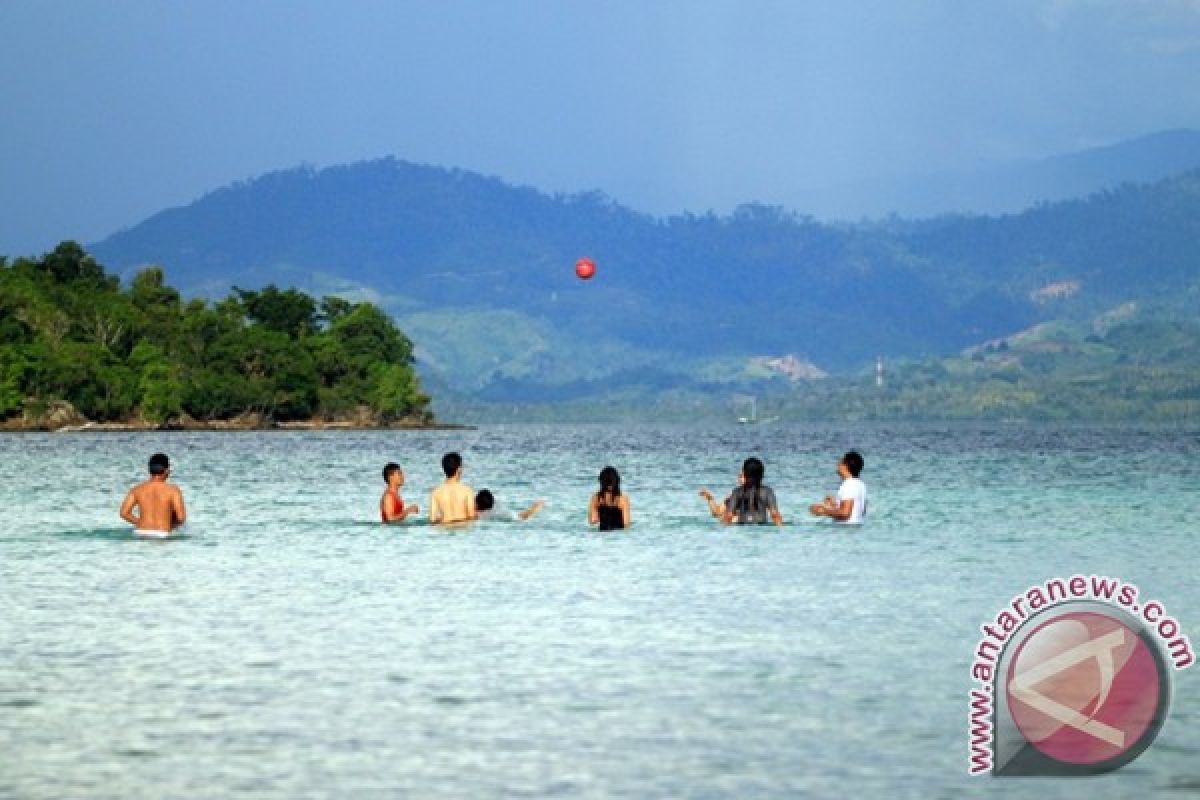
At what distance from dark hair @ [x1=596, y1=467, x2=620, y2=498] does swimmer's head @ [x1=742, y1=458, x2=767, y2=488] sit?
2.74 meters

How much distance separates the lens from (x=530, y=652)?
2309 cm

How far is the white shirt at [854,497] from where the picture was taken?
4156 centimetres

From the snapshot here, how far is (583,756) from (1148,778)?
485cm

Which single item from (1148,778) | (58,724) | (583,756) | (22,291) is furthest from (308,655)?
(22,291)

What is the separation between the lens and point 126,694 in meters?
20.0

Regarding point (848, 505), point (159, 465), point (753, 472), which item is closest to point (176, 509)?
point (159, 465)

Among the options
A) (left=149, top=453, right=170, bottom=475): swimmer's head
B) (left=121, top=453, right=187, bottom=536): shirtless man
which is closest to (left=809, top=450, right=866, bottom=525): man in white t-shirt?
(left=149, top=453, right=170, bottom=475): swimmer's head

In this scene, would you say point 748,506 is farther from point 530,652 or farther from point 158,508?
point 530,652

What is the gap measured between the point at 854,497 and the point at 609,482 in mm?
5660

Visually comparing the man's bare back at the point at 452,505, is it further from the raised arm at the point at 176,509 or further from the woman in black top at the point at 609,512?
the raised arm at the point at 176,509

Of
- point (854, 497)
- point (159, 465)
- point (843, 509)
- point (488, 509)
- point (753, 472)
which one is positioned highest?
point (159, 465)

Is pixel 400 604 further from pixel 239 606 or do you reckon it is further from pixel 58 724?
pixel 58 724

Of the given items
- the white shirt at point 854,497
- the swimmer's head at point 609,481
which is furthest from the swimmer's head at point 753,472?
the swimmer's head at point 609,481

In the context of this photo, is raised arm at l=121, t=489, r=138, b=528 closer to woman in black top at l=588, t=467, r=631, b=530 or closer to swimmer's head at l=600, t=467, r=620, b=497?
swimmer's head at l=600, t=467, r=620, b=497
